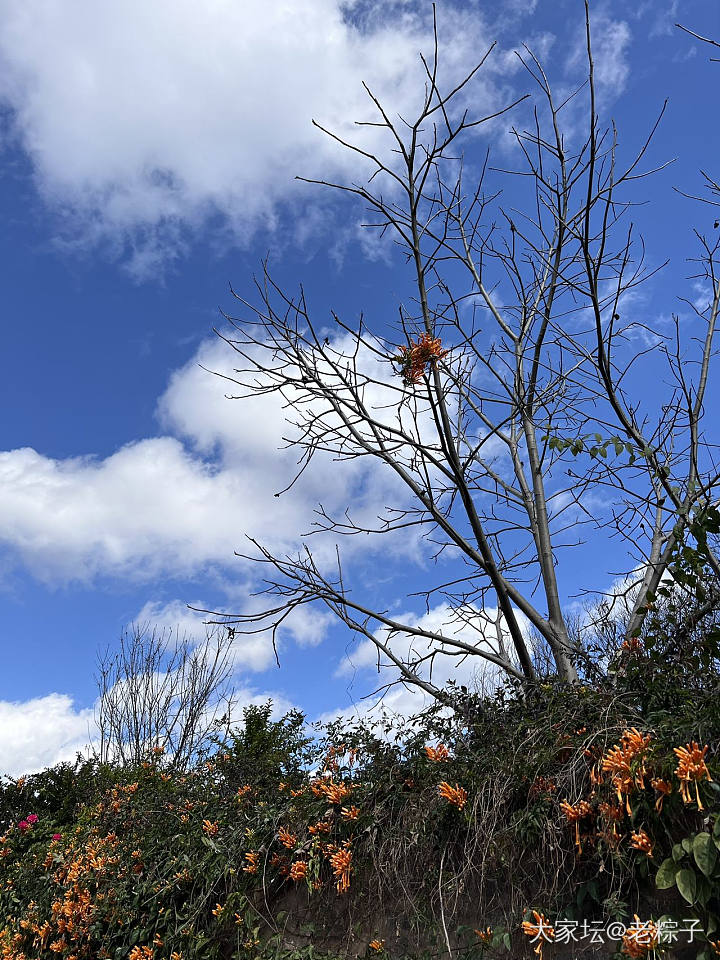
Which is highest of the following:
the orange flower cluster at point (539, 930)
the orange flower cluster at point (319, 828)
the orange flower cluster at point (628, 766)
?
the orange flower cluster at point (319, 828)

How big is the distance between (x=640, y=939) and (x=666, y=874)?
Answer: 211mm

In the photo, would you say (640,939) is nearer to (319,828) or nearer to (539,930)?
(539,930)

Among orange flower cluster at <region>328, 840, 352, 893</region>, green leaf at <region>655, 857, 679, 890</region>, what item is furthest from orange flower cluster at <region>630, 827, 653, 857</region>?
orange flower cluster at <region>328, 840, 352, 893</region>

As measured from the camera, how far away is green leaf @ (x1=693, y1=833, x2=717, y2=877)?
2152mm

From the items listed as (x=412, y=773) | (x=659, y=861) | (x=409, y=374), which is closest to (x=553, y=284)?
(x=409, y=374)

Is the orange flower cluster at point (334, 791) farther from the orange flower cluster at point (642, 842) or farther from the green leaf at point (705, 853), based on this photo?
the green leaf at point (705, 853)

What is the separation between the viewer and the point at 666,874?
2.23 meters

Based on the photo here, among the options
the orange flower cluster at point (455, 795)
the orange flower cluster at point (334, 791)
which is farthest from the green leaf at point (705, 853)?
the orange flower cluster at point (334, 791)

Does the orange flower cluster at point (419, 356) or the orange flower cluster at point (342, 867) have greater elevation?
the orange flower cluster at point (419, 356)

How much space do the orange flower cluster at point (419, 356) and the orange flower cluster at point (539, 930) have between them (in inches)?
88.1

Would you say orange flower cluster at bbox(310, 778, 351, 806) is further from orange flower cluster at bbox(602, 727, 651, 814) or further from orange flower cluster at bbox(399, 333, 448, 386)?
orange flower cluster at bbox(399, 333, 448, 386)

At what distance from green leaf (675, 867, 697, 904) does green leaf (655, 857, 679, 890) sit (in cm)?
2

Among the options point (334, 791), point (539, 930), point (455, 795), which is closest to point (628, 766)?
point (539, 930)

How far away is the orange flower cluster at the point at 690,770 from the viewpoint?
2.20 m
